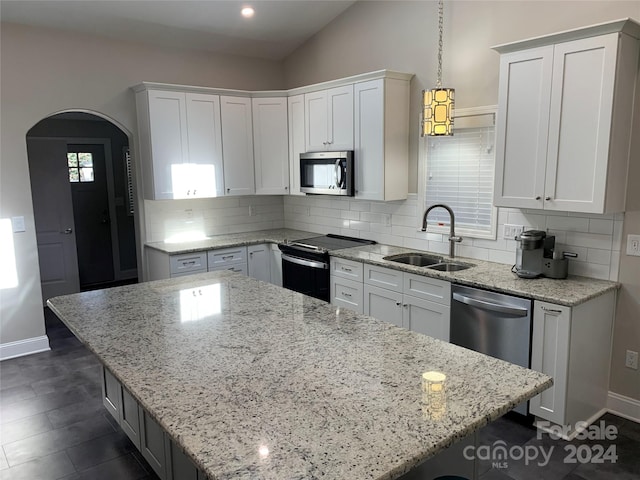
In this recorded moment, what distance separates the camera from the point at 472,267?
11.9 ft

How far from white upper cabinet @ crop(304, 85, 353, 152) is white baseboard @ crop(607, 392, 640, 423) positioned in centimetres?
282

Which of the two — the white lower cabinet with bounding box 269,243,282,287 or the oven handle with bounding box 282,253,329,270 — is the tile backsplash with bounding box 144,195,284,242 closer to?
the white lower cabinet with bounding box 269,243,282,287

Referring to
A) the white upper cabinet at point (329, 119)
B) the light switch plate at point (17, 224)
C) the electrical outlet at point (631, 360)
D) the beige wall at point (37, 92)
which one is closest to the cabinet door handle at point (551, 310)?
the electrical outlet at point (631, 360)

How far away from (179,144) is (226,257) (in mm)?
1213

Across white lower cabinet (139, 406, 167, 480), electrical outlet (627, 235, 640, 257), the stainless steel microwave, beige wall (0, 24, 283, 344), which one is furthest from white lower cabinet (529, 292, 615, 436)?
beige wall (0, 24, 283, 344)

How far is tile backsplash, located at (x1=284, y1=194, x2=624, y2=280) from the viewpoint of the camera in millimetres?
3141

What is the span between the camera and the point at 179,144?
4.71 meters

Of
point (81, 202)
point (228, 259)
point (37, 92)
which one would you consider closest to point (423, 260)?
point (228, 259)

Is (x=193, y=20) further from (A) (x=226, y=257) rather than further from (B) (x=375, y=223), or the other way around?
(B) (x=375, y=223)

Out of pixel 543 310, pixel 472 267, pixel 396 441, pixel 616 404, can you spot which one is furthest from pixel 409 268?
pixel 396 441

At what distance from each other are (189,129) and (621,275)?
12.8 feet

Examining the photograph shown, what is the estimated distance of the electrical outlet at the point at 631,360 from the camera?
312cm

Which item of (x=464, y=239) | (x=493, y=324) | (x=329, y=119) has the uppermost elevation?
(x=329, y=119)

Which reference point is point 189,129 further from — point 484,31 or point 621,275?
point 621,275
